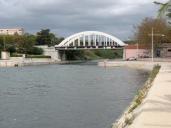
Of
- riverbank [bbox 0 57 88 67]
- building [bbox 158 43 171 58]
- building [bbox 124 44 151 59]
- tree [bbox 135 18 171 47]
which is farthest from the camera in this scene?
building [bbox 124 44 151 59]

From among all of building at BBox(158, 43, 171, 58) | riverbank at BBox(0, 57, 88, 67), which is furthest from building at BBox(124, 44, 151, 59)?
riverbank at BBox(0, 57, 88, 67)

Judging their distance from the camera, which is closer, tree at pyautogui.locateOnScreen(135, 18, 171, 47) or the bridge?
tree at pyautogui.locateOnScreen(135, 18, 171, 47)

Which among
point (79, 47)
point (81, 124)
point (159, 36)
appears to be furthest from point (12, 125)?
point (79, 47)

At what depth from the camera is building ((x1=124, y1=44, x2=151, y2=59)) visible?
15171 centimetres

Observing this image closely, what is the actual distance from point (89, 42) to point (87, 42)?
2.73 m

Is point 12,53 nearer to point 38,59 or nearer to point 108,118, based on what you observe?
point 38,59

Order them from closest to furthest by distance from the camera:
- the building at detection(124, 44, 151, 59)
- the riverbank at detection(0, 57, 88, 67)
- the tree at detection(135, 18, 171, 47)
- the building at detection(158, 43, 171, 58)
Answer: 1. the tree at detection(135, 18, 171, 47)
2. the building at detection(158, 43, 171, 58)
3. the riverbank at detection(0, 57, 88, 67)
4. the building at detection(124, 44, 151, 59)

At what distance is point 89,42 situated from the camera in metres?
190

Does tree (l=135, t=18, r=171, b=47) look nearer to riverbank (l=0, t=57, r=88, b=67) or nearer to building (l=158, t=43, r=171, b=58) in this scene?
building (l=158, t=43, r=171, b=58)

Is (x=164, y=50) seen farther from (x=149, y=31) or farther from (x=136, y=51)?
(x=149, y=31)

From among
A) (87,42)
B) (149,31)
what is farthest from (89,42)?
(149,31)

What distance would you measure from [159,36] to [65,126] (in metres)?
114

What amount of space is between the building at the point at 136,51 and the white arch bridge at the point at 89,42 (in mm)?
20649

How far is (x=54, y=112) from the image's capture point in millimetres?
30578
